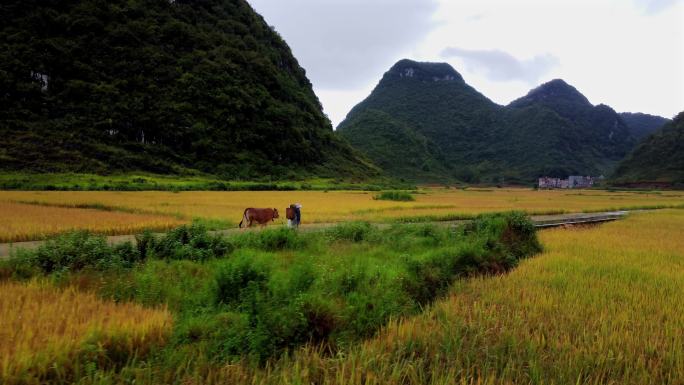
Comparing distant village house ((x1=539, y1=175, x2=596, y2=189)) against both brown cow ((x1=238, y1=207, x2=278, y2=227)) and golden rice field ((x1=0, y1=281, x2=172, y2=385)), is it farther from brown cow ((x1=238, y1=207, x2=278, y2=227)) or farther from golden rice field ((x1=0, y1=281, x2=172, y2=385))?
golden rice field ((x1=0, y1=281, x2=172, y2=385))

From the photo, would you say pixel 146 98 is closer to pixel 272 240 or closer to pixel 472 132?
pixel 272 240

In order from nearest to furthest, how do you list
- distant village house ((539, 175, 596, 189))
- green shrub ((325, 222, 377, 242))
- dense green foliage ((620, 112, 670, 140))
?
green shrub ((325, 222, 377, 242)) → distant village house ((539, 175, 596, 189)) → dense green foliage ((620, 112, 670, 140))

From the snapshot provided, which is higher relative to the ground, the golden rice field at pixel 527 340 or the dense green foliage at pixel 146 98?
the dense green foliage at pixel 146 98

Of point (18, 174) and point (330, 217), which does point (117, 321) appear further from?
point (18, 174)

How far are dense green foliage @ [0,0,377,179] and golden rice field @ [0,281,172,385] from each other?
46634 mm

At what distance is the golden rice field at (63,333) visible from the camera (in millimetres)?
2656

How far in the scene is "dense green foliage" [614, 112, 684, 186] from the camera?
79750 millimetres

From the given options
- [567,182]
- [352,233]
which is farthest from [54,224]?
[567,182]

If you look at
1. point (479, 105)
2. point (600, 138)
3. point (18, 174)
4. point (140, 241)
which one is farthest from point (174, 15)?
point (600, 138)

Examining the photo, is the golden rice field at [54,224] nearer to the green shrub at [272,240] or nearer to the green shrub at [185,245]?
the green shrub at [185,245]

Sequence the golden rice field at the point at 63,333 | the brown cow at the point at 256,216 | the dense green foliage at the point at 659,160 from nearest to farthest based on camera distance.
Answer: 1. the golden rice field at the point at 63,333
2. the brown cow at the point at 256,216
3. the dense green foliage at the point at 659,160

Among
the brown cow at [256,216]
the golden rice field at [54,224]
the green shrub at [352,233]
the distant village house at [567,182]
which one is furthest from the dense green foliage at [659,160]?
the golden rice field at [54,224]

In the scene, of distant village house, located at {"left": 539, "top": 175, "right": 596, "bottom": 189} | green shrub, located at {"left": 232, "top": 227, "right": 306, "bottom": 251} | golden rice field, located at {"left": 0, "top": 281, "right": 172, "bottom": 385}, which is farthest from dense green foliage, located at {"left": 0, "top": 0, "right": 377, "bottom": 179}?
distant village house, located at {"left": 539, "top": 175, "right": 596, "bottom": 189}

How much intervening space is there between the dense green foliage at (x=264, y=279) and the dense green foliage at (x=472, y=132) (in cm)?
11104
